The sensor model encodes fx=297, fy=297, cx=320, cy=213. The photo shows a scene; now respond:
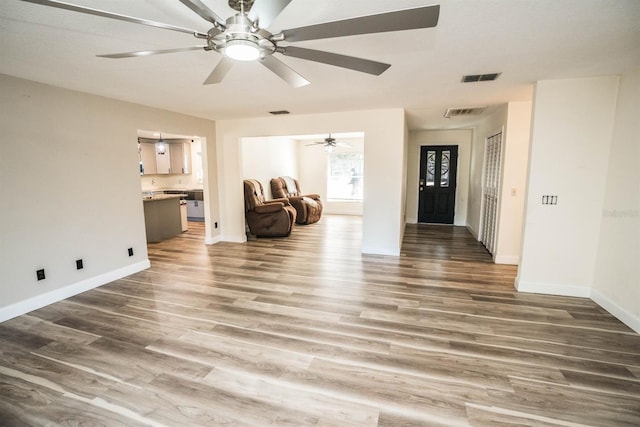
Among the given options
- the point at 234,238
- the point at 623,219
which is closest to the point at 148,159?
the point at 234,238

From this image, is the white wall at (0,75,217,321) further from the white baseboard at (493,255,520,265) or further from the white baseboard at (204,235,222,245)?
the white baseboard at (493,255,520,265)

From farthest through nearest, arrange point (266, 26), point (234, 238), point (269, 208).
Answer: point (269, 208) < point (234, 238) < point (266, 26)

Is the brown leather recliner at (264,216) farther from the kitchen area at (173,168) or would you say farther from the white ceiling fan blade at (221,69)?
the white ceiling fan blade at (221,69)

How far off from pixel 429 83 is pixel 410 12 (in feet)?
6.96

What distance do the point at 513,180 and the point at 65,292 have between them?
584cm

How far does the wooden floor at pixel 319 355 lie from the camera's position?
68.9 inches

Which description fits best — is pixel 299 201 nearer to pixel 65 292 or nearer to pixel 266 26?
pixel 65 292

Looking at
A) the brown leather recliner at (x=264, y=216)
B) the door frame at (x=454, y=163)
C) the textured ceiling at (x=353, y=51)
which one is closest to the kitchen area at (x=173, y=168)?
the brown leather recliner at (x=264, y=216)

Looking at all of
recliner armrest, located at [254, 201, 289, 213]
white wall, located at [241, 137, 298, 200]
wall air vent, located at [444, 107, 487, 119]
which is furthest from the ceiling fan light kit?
white wall, located at [241, 137, 298, 200]

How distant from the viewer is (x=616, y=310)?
2.83 metres

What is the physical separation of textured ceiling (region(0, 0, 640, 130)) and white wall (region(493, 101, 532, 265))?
1.54 feet

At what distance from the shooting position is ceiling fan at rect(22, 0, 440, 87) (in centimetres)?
130

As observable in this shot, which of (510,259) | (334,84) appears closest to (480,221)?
(510,259)

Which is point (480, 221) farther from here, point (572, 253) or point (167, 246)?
point (167, 246)
